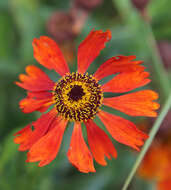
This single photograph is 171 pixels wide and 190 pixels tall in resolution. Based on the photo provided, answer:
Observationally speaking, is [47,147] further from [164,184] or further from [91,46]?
[164,184]

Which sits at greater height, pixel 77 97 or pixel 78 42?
pixel 78 42

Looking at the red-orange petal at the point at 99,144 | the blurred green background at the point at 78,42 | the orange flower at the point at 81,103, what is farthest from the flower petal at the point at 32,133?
the blurred green background at the point at 78,42

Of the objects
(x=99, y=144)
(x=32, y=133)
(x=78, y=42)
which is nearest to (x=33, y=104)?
(x=32, y=133)

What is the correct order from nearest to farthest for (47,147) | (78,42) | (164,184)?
(47,147) → (164,184) → (78,42)

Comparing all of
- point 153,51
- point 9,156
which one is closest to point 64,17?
point 153,51

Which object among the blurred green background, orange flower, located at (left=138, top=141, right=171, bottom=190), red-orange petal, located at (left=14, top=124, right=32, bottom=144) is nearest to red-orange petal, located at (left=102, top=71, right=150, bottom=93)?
red-orange petal, located at (left=14, top=124, right=32, bottom=144)

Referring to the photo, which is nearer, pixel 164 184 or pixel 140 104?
pixel 140 104

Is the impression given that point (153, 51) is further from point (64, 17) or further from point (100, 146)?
point (100, 146)
